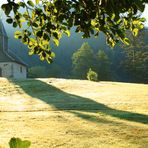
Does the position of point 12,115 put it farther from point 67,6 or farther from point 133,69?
point 133,69

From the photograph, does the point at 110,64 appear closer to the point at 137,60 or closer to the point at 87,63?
the point at 87,63

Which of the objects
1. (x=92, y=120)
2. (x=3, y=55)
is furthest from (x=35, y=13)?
(x=3, y=55)

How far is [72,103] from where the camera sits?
21.5 meters

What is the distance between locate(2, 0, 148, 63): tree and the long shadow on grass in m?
8.51

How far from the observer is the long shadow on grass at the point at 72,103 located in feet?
52.0

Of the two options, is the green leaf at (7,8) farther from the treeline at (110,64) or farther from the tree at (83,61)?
the tree at (83,61)

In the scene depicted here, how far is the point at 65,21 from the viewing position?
6066 mm

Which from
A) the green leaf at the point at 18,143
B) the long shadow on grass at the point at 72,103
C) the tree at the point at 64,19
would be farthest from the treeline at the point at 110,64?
the green leaf at the point at 18,143

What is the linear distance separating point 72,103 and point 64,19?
627 inches

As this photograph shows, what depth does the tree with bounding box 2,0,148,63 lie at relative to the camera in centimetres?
519

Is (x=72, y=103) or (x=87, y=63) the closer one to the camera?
(x=72, y=103)

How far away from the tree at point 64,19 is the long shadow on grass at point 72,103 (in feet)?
27.9

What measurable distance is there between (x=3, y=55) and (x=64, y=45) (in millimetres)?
66140

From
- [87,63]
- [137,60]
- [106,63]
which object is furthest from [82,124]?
[87,63]
